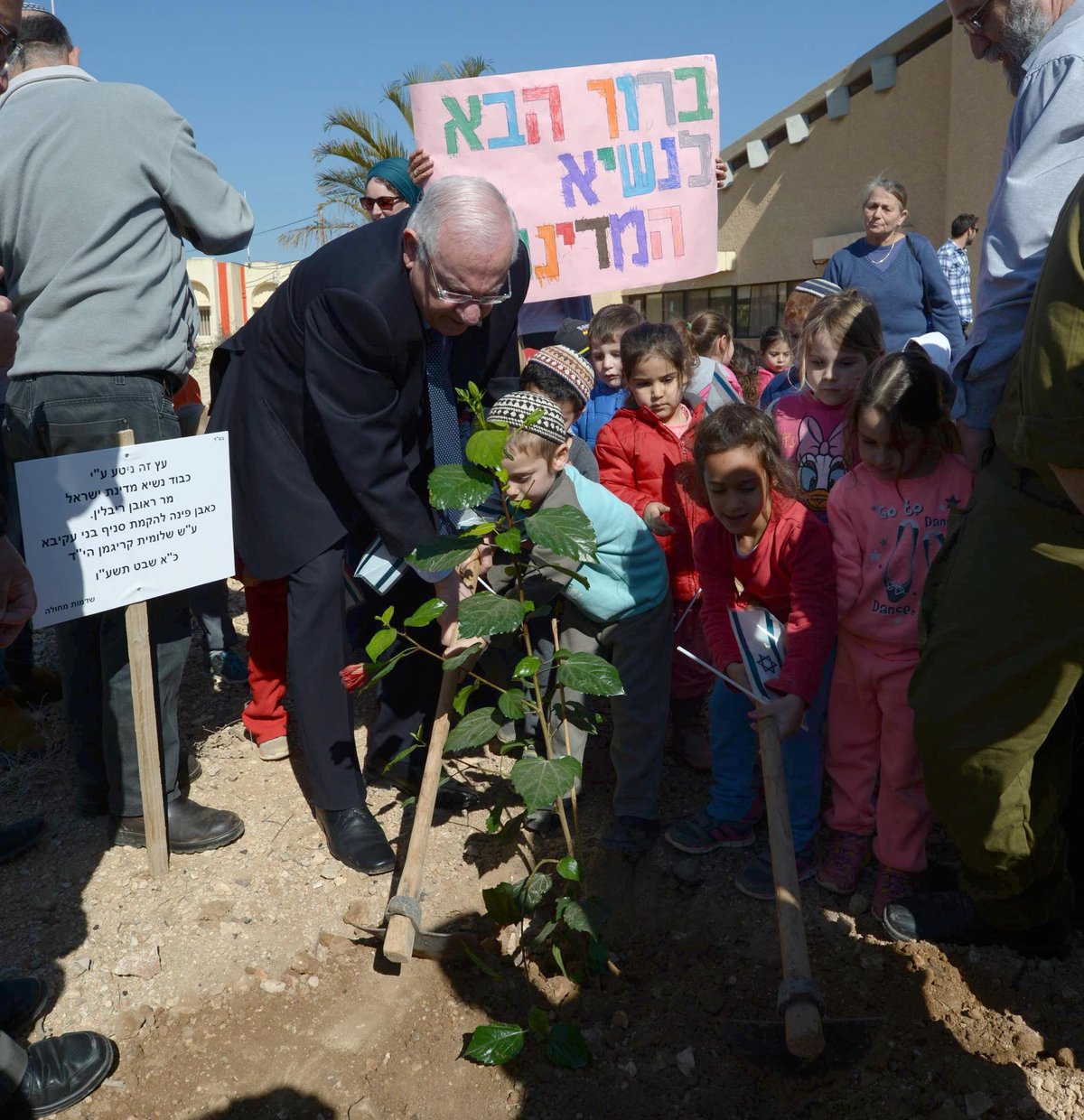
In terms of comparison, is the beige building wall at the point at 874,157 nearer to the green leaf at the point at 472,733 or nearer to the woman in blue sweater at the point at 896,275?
the woman in blue sweater at the point at 896,275

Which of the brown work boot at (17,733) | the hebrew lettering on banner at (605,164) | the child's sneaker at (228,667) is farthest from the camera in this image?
the child's sneaker at (228,667)

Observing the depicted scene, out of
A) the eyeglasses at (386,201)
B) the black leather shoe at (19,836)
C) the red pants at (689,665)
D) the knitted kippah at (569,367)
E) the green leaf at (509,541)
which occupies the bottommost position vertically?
the black leather shoe at (19,836)

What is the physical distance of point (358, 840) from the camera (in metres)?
2.78

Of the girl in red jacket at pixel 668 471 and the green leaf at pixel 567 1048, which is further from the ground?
the girl in red jacket at pixel 668 471

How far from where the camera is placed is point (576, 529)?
2.05 meters

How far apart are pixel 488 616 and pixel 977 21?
1620 mm

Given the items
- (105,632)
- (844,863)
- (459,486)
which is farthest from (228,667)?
(844,863)

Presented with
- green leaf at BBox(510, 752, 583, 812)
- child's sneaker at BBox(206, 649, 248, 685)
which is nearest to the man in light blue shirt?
green leaf at BBox(510, 752, 583, 812)

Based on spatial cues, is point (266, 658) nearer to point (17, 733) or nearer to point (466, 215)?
point (17, 733)

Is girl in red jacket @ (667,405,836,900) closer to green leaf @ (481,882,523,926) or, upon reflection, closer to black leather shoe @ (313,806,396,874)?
green leaf @ (481,882,523,926)

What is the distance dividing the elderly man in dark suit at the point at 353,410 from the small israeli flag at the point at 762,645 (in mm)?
798

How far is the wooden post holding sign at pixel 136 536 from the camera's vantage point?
7.80 feet

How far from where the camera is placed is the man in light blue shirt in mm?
1866

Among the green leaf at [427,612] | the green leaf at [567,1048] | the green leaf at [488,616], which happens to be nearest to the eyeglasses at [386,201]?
the green leaf at [427,612]
